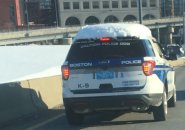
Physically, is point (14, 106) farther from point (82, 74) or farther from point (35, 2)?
point (35, 2)

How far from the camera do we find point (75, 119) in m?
10.4

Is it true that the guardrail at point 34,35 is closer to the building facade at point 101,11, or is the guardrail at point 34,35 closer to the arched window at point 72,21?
the building facade at point 101,11

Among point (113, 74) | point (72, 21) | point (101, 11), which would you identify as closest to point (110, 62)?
point (113, 74)

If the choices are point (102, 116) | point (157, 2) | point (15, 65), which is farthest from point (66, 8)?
point (102, 116)

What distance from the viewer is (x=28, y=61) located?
915 inches

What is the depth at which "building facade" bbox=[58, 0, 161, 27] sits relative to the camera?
6161 inches

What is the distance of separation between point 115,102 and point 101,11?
156 meters

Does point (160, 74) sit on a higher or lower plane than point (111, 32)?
lower

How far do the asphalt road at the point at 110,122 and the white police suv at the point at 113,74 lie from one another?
1.02 ft

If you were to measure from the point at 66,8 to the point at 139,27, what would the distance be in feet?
484

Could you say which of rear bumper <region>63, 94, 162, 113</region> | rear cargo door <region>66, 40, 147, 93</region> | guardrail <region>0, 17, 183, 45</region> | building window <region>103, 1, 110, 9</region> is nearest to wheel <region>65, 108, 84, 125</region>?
rear bumper <region>63, 94, 162, 113</region>

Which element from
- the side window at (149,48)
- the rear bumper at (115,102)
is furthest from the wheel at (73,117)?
the side window at (149,48)

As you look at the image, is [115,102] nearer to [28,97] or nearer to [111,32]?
[111,32]

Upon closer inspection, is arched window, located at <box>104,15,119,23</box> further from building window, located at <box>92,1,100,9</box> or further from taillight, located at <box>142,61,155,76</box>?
taillight, located at <box>142,61,155,76</box>
